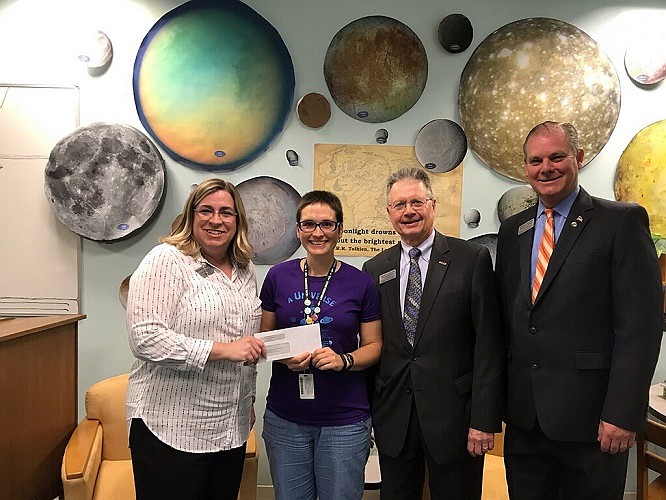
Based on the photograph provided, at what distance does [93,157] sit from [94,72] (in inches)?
20.0

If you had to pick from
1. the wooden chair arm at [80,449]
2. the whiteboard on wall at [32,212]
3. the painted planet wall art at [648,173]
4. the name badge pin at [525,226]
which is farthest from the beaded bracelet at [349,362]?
the painted planet wall art at [648,173]

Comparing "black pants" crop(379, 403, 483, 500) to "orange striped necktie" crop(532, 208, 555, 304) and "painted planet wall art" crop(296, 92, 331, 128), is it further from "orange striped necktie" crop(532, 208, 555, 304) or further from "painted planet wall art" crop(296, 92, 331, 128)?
"painted planet wall art" crop(296, 92, 331, 128)

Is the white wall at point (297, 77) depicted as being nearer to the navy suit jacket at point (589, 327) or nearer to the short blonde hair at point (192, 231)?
the short blonde hair at point (192, 231)

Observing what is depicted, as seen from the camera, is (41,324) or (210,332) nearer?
(210,332)

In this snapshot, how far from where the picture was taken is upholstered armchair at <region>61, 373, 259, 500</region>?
2055mm

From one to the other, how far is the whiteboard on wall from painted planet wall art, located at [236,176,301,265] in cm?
95

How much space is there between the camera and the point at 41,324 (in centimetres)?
211

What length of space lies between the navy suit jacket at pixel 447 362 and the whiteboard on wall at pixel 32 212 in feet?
6.38

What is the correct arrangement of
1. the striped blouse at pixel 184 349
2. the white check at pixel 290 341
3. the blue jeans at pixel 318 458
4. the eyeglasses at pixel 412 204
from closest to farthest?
the striped blouse at pixel 184 349
the white check at pixel 290 341
the blue jeans at pixel 318 458
the eyeglasses at pixel 412 204

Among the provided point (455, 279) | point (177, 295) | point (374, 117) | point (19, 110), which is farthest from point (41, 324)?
point (374, 117)

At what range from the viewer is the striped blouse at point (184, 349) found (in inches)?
60.9

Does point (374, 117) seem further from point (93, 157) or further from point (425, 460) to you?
point (425, 460)

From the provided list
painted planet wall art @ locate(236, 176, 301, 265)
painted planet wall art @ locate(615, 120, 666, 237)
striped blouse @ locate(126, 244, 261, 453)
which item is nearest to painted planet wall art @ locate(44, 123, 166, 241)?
painted planet wall art @ locate(236, 176, 301, 265)

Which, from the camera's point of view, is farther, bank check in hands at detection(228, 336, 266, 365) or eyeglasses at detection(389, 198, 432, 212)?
eyeglasses at detection(389, 198, 432, 212)
